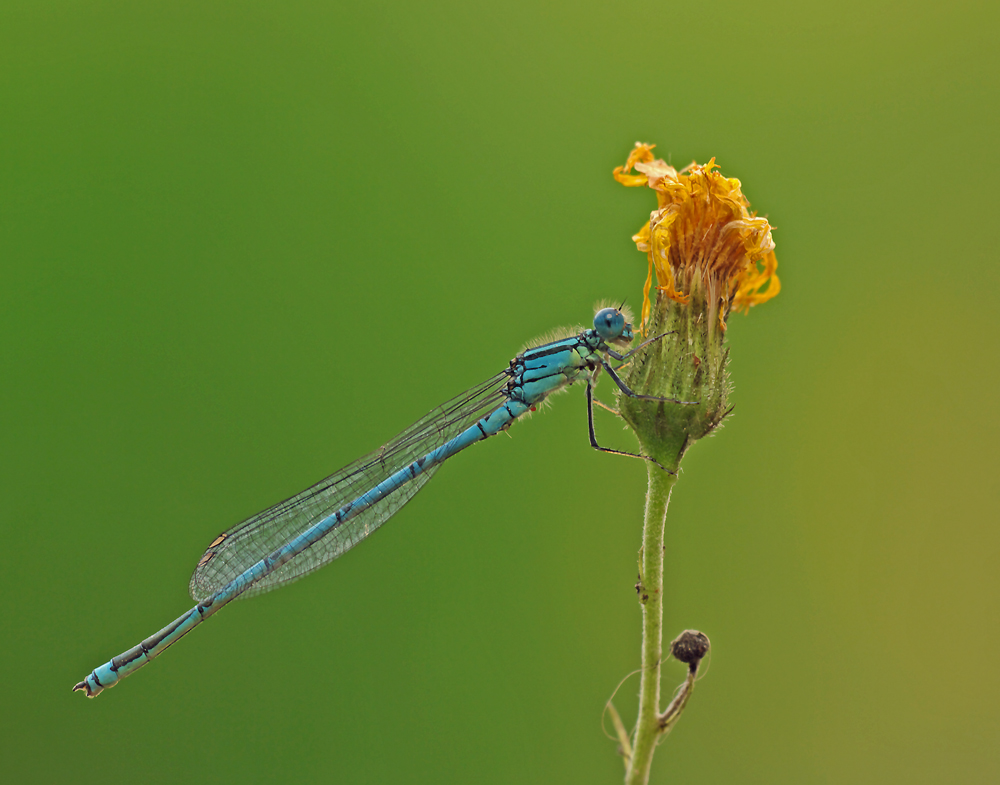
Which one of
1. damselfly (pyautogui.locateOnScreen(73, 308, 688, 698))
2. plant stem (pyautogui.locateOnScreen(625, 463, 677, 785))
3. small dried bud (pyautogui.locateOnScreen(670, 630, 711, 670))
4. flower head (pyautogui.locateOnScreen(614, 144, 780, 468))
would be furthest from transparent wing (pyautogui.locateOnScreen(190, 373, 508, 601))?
small dried bud (pyautogui.locateOnScreen(670, 630, 711, 670))

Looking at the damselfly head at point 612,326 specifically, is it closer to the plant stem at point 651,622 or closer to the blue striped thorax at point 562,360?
the blue striped thorax at point 562,360

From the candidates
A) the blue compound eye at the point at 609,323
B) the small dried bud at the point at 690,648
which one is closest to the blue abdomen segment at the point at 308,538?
the blue compound eye at the point at 609,323

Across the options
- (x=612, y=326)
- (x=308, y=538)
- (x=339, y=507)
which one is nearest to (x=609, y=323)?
(x=612, y=326)

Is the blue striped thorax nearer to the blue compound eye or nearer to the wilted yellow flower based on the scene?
the blue compound eye

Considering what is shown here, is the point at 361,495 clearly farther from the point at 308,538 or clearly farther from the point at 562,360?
the point at 562,360

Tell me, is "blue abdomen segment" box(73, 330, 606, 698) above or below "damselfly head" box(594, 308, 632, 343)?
below

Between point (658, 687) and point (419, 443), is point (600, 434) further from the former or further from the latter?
point (658, 687)
